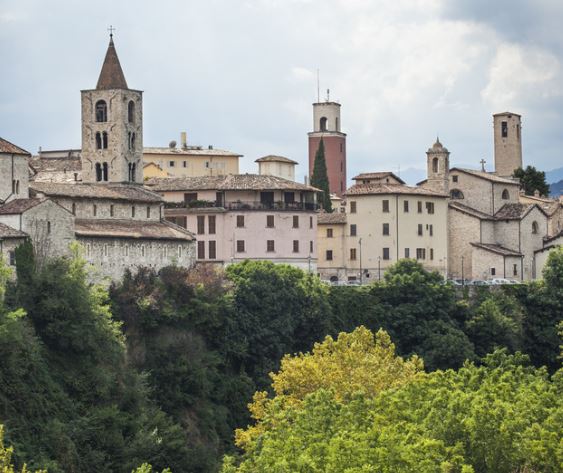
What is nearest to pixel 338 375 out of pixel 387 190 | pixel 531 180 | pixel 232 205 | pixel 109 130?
pixel 109 130

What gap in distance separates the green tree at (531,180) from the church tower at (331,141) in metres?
15.8

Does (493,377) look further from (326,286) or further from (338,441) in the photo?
(326,286)

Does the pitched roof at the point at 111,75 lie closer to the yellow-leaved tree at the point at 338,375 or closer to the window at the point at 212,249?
the window at the point at 212,249

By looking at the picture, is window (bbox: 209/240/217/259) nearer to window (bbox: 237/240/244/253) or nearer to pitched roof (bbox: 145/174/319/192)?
window (bbox: 237/240/244/253)

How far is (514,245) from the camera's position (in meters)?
121

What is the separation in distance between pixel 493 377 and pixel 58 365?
2041cm

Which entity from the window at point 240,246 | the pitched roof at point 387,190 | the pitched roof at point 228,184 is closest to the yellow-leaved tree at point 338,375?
the window at point 240,246

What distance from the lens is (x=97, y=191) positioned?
93750 millimetres

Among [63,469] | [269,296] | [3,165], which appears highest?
[3,165]

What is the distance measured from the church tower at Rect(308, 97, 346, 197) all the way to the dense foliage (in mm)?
41986

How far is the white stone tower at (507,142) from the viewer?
143 meters

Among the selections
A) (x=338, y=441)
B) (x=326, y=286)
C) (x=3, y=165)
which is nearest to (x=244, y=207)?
(x=326, y=286)

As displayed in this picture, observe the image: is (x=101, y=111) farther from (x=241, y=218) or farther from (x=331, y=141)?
(x=331, y=141)

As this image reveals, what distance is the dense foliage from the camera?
74.8 meters
